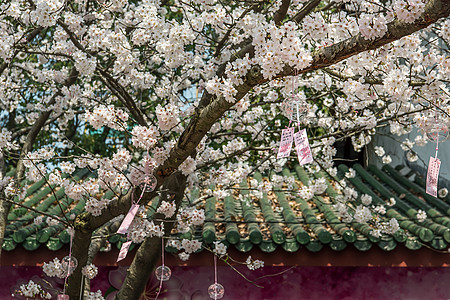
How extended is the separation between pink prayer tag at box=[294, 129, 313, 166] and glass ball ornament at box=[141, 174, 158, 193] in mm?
951

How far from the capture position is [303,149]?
10.1ft

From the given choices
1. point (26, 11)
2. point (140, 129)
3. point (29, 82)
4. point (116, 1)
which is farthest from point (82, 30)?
point (29, 82)

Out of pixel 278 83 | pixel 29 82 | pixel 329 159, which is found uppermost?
pixel 29 82

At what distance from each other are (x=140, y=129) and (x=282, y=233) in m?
2.09

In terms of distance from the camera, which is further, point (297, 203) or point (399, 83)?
point (297, 203)

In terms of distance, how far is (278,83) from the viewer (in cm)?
403

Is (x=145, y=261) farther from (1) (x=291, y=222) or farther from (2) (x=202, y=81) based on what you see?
(1) (x=291, y=222)

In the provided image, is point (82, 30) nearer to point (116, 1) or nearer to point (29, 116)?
point (116, 1)

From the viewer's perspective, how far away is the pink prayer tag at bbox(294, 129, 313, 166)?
3.01m

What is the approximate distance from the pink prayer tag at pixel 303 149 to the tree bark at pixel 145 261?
148 cm

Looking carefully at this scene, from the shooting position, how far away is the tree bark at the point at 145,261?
4449mm

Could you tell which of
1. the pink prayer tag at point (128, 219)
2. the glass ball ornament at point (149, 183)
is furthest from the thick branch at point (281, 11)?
the pink prayer tag at point (128, 219)

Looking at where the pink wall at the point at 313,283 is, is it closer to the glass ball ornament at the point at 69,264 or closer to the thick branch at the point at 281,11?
the glass ball ornament at the point at 69,264

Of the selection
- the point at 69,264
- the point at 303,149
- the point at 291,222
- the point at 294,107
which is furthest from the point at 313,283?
the point at 303,149
